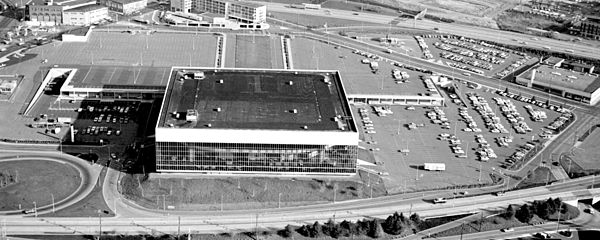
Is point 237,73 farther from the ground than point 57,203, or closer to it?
farther from the ground

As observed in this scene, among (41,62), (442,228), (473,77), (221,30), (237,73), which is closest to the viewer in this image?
(442,228)

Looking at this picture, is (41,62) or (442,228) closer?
(442,228)

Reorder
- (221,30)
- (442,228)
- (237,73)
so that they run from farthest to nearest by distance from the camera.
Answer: (221,30) < (237,73) < (442,228)

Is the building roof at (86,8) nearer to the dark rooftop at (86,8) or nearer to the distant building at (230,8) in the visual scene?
the dark rooftop at (86,8)

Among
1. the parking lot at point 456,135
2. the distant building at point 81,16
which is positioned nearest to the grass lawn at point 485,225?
the parking lot at point 456,135

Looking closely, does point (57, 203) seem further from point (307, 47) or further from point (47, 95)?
point (307, 47)

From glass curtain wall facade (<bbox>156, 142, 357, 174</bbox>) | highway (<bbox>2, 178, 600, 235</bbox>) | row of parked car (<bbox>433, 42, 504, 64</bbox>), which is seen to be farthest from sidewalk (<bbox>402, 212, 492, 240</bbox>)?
row of parked car (<bbox>433, 42, 504, 64</bbox>)

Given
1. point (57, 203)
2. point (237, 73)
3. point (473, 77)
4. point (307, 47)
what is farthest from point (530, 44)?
point (57, 203)
